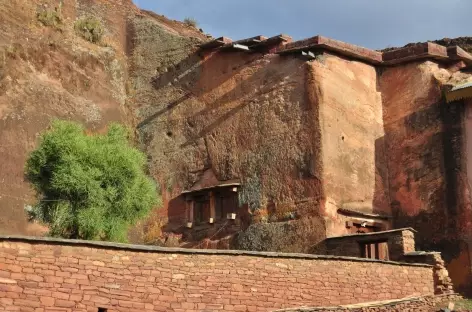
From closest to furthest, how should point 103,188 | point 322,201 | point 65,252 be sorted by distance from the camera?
point 65,252
point 103,188
point 322,201

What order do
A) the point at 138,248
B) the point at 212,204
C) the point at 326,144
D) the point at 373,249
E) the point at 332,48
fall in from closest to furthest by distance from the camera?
1. the point at 138,248
2. the point at 373,249
3. the point at 326,144
4. the point at 332,48
5. the point at 212,204

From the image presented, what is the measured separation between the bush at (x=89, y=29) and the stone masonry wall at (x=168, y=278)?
14.4 meters

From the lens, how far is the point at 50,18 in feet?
75.8

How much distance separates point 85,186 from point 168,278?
435 centimetres

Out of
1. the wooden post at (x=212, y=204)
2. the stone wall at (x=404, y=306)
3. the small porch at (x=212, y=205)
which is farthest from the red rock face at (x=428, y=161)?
the wooden post at (x=212, y=204)

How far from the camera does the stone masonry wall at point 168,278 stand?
10.2 metres

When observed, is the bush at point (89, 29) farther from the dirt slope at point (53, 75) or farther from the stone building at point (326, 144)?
the stone building at point (326, 144)

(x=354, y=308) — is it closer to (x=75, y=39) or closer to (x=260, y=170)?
(x=260, y=170)

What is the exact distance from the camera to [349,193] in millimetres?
18844

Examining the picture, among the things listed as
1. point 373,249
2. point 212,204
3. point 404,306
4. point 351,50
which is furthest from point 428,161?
point 404,306

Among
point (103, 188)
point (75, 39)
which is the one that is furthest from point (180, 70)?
point (103, 188)

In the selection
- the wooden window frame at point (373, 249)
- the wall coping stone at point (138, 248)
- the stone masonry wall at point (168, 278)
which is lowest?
the stone masonry wall at point (168, 278)

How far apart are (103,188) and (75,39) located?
9.96 m

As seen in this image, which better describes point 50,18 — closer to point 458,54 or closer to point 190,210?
point 190,210
